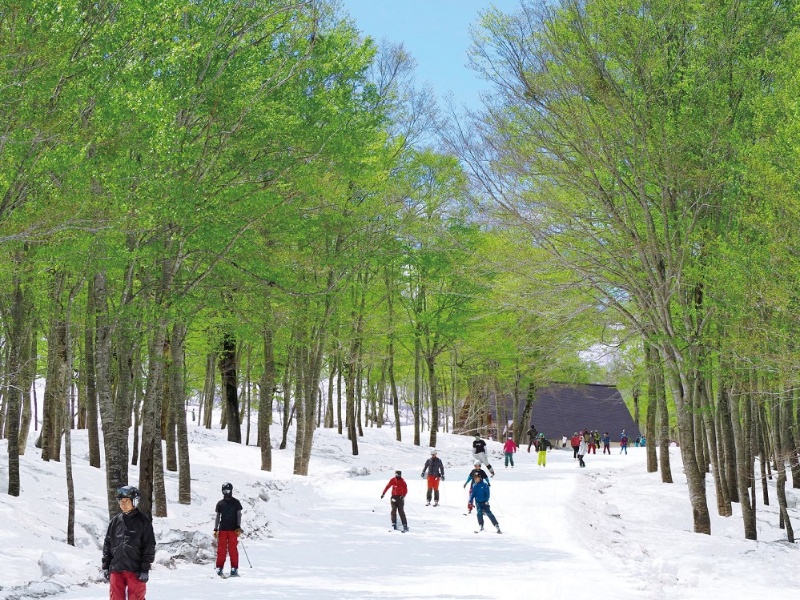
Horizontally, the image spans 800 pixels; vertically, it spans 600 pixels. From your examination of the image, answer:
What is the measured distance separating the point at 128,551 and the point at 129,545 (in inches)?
2.4

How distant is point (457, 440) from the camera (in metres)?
48.9

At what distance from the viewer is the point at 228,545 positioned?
13.3 m

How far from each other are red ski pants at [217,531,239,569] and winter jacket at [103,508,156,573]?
431 cm

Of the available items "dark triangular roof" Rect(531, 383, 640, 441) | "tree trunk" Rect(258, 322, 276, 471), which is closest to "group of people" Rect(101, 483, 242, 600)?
"tree trunk" Rect(258, 322, 276, 471)

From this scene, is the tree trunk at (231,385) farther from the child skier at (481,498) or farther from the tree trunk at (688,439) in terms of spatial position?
the tree trunk at (688,439)

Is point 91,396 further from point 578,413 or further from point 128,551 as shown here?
point 578,413

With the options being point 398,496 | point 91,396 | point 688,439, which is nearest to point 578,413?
point 688,439

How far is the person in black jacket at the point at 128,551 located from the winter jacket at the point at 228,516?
14.1ft

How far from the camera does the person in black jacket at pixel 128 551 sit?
8781 mm

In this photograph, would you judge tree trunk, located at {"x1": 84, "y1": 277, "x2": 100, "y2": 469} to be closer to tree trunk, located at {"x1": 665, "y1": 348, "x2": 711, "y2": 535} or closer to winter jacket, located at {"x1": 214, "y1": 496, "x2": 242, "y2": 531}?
winter jacket, located at {"x1": 214, "y1": 496, "x2": 242, "y2": 531}

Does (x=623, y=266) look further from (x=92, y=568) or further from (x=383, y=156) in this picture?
(x=92, y=568)

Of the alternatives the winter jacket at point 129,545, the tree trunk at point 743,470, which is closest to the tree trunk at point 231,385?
the tree trunk at point 743,470

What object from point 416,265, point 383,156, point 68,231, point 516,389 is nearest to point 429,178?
point 416,265

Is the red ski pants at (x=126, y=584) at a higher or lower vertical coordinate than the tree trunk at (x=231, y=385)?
lower
